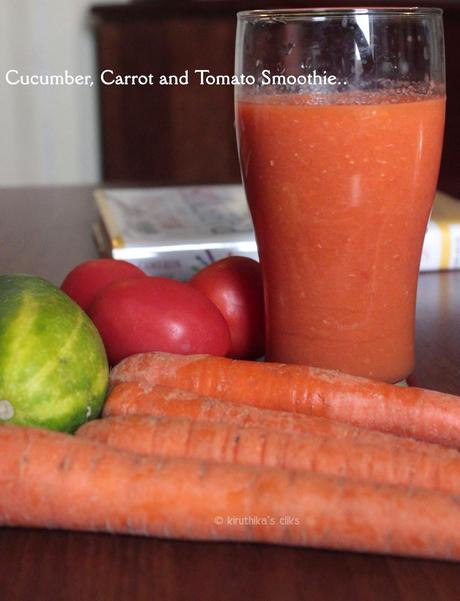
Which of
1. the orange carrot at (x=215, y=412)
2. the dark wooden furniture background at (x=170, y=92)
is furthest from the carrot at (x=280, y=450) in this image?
the dark wooden furniture background at (x=170, y=92)

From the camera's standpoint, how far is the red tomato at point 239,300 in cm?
88

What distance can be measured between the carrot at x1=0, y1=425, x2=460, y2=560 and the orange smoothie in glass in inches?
10.1

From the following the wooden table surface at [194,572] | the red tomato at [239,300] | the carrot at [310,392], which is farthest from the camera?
the red tomato at [239,300]

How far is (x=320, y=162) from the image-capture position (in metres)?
0.76

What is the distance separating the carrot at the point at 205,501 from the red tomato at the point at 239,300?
0.29m

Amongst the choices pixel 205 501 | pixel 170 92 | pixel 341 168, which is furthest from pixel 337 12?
pixel 170 92

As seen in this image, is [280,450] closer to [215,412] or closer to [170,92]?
[215,412]

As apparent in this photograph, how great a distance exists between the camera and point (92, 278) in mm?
895

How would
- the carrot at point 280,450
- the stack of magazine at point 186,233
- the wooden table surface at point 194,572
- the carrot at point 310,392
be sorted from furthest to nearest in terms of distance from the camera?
the stack of magazine at point 186,233 < the carrot at point 310,392 < the carrot at point 280,450 < the wooden table surface at point 194,572

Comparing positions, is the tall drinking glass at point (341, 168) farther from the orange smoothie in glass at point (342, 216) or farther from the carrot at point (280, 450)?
the carrot at point (280, 450)

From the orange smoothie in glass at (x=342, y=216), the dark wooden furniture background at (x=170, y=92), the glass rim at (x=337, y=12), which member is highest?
the glass rim at (x=337, y=12)

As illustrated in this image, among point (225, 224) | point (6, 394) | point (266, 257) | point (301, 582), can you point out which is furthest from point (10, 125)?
point (301, 582)

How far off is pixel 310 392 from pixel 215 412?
0.30ft

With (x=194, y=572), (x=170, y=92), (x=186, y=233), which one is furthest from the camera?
(x=170, y=92)
